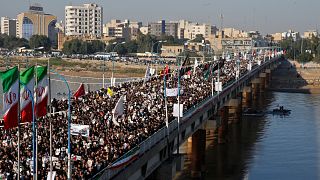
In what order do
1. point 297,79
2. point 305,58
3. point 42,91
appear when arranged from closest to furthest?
1. point 42,91
2. point 297,79
3. point 305,58

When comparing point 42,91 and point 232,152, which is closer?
point 42,91

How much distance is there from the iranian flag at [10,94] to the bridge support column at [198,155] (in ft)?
77.8

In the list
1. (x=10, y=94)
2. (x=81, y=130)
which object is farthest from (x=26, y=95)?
(x=81, y=130)

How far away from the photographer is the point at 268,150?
50031 mm

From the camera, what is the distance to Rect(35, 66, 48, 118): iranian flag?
65.0ft

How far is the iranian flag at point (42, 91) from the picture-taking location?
19.8 meters

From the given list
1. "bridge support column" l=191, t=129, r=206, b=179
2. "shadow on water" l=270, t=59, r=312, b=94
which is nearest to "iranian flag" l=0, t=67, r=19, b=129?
"bridge support column" l=191, t=129, r=206, b=179

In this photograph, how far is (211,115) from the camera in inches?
1842

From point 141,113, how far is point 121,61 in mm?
142051

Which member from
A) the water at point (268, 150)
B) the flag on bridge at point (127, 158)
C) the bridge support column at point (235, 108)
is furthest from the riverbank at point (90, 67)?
the flag on bridge at point (127, 158)

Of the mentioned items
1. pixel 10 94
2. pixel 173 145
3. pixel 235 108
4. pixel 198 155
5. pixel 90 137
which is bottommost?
pixel 198 155

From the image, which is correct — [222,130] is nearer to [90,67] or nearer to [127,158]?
[127,158]

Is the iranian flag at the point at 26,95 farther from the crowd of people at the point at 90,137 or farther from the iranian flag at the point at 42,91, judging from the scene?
the crowd of people at the point at 90,137

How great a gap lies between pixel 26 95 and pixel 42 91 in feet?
4.11
